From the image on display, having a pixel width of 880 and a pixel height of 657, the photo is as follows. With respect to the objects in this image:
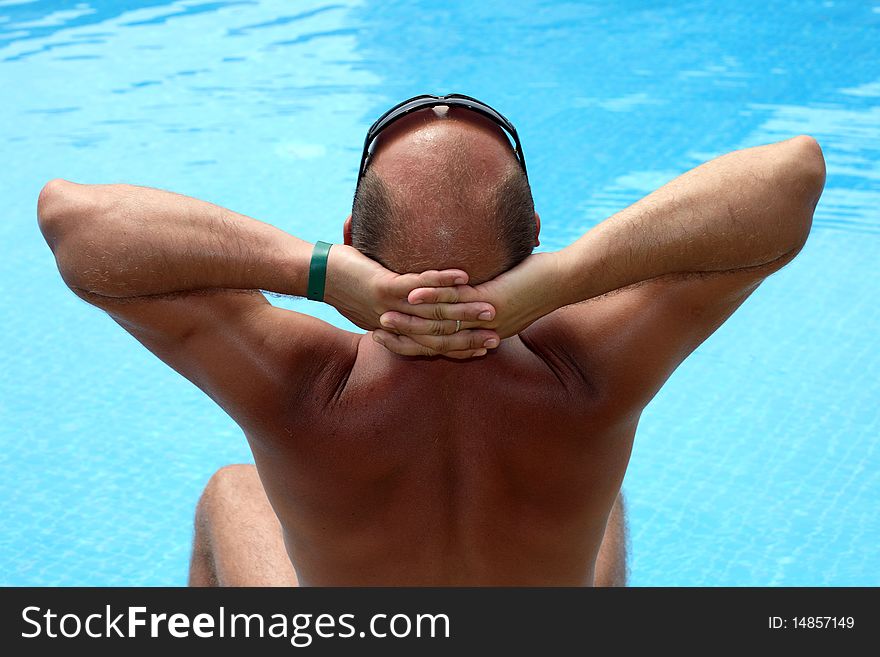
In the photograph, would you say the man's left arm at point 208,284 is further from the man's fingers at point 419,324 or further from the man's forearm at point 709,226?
the man's forearm at point 709,226

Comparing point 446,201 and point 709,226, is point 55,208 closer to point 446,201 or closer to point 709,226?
point 446,201

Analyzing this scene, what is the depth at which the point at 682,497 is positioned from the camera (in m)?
3.19

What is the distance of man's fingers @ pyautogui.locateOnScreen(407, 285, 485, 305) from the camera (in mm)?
1405

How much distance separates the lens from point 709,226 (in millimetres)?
1596

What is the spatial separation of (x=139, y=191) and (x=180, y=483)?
1.85m

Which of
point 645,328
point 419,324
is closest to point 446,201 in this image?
point 419,324

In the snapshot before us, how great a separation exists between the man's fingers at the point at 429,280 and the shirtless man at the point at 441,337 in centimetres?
2

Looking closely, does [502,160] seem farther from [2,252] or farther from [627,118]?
[627,118]

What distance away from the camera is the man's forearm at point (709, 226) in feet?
5.18

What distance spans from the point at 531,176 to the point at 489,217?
139 inches

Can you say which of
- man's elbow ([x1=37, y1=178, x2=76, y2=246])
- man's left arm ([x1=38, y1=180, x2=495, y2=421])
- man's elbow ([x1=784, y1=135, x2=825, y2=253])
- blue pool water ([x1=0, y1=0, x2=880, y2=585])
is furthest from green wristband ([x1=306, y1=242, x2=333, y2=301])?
blue pool water ([x1=0, y1=0, x2=880, y2=585])

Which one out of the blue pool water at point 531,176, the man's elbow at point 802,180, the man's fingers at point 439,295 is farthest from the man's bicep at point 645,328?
the blue pool water at point 531,176

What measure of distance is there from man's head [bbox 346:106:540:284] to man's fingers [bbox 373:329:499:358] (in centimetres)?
8
